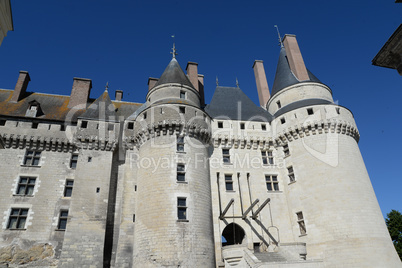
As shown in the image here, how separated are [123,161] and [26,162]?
5.58 m

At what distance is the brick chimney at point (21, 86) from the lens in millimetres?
20281

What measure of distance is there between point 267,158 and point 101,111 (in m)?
11.8

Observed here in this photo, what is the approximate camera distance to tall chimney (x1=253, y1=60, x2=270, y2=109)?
2417 centimetres

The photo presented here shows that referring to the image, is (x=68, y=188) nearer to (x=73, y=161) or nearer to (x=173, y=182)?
(x=73, y=161)

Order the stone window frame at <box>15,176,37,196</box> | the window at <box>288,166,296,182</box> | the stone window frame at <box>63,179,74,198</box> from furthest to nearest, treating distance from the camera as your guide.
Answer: the window at <box>288,166,296,182</box> < the stone window frame at <box>63,179,74,198</box> < the stone window frame at <box>15,176,37,196</box>

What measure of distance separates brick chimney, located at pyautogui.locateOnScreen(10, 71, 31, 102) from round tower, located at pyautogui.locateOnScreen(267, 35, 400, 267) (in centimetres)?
1854

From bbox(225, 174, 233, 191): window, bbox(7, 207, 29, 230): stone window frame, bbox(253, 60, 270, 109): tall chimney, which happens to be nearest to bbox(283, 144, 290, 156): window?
bbox(225, 174, 233, 191): window

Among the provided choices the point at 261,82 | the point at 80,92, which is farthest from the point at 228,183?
the point at 80,92

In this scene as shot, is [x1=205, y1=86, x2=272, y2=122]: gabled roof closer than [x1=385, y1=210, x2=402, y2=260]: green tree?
Yes

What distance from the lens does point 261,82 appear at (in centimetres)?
2470

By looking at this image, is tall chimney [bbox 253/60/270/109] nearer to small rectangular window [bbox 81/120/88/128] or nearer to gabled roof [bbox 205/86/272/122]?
gabled roof [bbox 205/86/272/122]

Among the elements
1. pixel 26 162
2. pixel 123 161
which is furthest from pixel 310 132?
pixel 26 162

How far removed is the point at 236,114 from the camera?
20766 millimetres

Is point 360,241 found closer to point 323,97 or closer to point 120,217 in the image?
point 323,97
